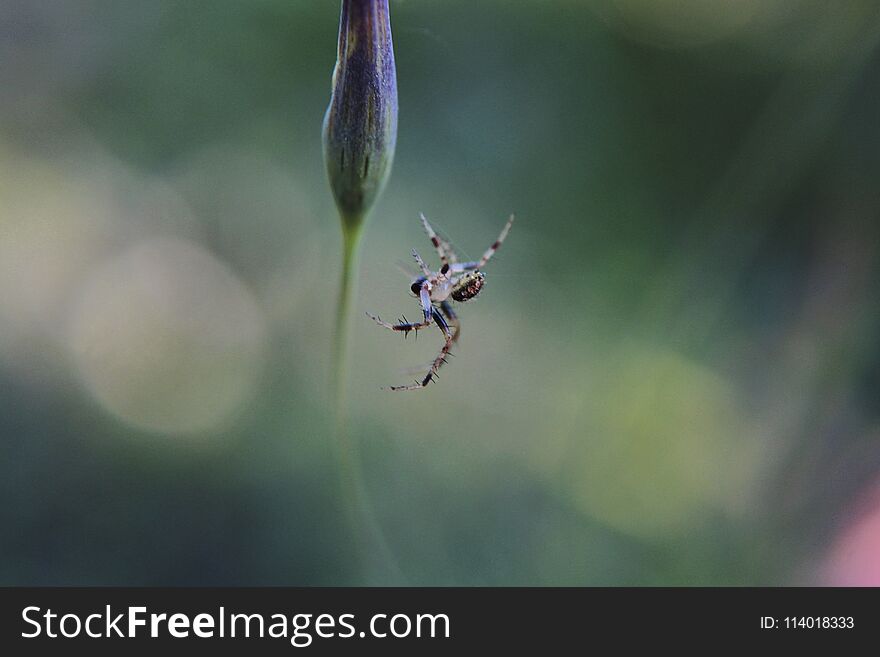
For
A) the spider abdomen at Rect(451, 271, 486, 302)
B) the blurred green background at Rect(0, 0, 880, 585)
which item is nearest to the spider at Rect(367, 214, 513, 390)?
the spider abdomen at Rect(451, 271, 486, 302)

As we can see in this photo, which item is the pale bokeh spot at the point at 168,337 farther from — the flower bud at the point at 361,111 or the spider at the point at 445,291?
the flower bud at the point at 361,111

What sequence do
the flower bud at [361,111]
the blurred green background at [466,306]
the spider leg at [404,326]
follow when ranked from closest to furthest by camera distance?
the flower bud at [361,111], the spider leg at [404,326], the blurred green background at [466,306]

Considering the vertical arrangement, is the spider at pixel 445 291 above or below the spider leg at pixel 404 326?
above

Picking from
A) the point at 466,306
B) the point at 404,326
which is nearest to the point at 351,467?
the point at 404,326

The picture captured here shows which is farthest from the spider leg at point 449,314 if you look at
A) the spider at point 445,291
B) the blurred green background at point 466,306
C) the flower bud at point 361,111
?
the flower bud at point 361,111

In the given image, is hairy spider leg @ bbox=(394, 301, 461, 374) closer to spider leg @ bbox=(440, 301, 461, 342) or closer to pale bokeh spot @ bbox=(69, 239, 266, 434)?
spider leg @ bbox=(440, 301, 461, 342)
